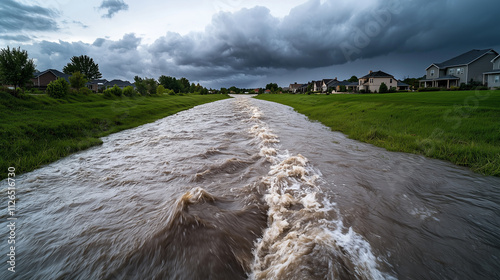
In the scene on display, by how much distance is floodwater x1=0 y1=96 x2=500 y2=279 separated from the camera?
3160 millimetres

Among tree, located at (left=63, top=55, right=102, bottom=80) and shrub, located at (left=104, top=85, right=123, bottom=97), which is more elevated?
tree, located at (left=63, top=55, right=102, bottom=80)

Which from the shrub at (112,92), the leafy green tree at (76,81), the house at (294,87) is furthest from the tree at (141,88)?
the house at (294,87)

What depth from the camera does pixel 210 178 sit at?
20.9 ft

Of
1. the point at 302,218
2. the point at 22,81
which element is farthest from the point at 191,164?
the point at 22,81

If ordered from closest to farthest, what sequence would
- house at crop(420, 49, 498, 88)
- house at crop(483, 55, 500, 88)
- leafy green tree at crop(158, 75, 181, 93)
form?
house at crop(483, 55, 500, 88)
house at crop(420, 49, 498, 88)
leafy green tree at crop(158, 75, 181, 93)

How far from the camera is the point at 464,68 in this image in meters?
44.9

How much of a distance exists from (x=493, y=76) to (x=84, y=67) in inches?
4463

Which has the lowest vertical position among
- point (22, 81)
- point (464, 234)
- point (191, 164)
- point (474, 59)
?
point (464, 234)

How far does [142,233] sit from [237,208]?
6.27ft

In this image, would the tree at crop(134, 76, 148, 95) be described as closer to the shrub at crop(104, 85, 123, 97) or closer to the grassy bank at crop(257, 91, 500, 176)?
the shrub at crop(104, 85, 123, 97)

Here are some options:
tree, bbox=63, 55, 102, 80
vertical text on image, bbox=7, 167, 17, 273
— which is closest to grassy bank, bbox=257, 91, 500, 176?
vertical text on image, bbox=7, 167, 17, 273

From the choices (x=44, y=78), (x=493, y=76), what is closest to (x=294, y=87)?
(x=493, y=76)

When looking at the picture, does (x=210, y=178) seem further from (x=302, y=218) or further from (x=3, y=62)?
(x=3, y=62)

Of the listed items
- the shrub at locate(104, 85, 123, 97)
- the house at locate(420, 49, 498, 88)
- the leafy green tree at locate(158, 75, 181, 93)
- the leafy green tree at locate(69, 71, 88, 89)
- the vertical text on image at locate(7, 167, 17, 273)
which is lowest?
the vertical text on image at locate(7, 167, 17, 273)
